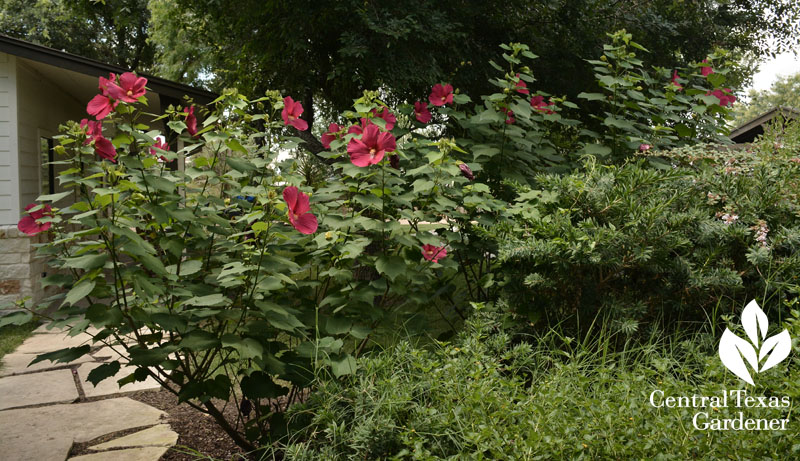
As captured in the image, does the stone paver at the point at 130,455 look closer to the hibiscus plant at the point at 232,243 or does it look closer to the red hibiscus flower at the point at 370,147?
the hibiscus plant at the point at 232,243

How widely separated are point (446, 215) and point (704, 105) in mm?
A: 2251

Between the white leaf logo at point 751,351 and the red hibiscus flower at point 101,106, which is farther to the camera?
the red hibiscus flower at point 101,106

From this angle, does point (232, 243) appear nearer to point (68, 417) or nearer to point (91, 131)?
point (91, 131)

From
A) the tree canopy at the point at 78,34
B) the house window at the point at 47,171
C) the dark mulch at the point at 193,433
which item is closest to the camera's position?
the dark mulch at the point at 193,433

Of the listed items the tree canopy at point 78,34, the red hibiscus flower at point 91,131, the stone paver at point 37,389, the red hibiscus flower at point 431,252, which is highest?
the tree canopy at point 78,34

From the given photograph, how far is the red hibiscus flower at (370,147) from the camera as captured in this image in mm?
2271

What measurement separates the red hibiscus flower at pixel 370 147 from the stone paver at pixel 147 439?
1.70 m

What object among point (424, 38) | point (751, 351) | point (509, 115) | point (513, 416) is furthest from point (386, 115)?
point (424, 38)

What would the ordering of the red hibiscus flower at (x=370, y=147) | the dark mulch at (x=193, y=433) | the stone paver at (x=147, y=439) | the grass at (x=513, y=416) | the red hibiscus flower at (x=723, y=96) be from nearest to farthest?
1. the grass at (x=513, y=416)
2. the red hibiscus flower at (x=370, y=147)
3. the dark mulch at (x=193, y=433)
4. the stone paver at (x=147, y=439)
5. the red hibiscus flower at (x=723, y=96)

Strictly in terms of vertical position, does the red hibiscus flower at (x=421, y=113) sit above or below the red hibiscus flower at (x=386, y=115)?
above

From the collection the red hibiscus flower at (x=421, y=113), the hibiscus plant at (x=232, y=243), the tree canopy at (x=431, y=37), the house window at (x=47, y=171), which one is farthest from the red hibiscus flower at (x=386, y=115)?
the house window at (x=47, y=171)

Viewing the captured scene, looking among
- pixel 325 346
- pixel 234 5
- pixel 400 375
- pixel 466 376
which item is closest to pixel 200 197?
pixel 325 346

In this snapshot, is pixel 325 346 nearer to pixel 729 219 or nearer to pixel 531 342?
pixel 531 342

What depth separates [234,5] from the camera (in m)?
6.38
